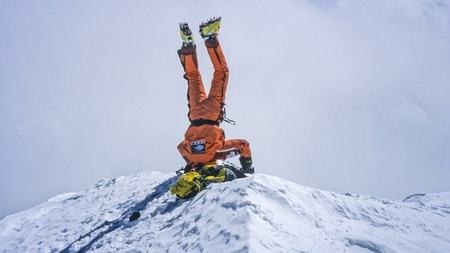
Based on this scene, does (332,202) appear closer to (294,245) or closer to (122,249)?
(294,245)

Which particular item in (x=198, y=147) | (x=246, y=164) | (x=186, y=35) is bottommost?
(x=246, y=164)

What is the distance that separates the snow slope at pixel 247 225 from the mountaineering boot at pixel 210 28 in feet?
10.8

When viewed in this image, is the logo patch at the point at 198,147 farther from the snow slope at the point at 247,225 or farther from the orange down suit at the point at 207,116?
the snow slope at the point at 247,225

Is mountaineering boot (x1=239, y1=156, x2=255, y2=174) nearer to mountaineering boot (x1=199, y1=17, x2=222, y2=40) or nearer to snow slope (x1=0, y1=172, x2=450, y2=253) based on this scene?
snow slope (x1=0, y1=172, x2=450, y2=253)

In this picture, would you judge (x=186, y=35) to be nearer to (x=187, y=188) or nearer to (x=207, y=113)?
(x=207, y=113)

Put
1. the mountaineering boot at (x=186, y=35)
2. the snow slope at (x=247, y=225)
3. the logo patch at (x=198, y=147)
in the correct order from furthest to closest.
→ the mountaineering boot at (x=186, y=35) → the logo patch at (x=198, y=147) → the snow slope at (x=247, y=225)

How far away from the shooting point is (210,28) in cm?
643

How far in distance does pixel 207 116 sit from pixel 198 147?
0.72m

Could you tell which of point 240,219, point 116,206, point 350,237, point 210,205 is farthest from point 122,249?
point 350,237

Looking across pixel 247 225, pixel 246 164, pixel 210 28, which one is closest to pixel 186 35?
pixel 210 28

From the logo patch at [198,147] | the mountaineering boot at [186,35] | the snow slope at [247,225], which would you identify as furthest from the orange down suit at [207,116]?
the snow slope at [247,225]

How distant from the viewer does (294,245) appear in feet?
9.66

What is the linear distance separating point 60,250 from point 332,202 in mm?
4436

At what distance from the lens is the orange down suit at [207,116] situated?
246 inches
